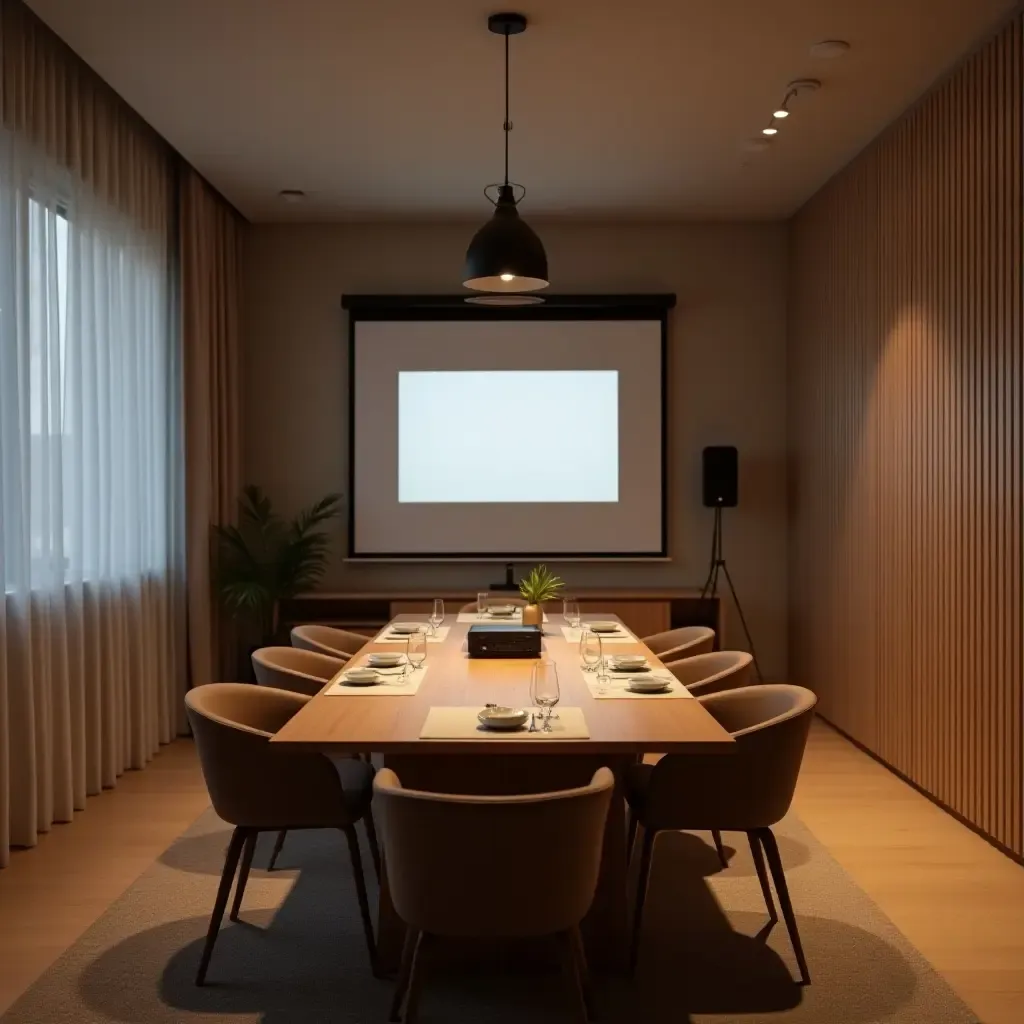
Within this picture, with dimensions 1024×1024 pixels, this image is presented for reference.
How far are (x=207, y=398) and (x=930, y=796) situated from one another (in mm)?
4558

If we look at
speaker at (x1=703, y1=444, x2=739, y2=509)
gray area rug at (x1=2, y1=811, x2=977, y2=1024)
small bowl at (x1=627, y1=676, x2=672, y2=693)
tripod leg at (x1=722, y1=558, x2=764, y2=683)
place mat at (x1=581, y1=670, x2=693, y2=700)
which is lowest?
gray area rug at (x1=2, y1=811, x2=977, y2=1024)

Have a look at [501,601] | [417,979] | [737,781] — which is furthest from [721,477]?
[417,979]

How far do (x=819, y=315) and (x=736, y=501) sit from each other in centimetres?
130

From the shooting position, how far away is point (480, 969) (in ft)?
11.2

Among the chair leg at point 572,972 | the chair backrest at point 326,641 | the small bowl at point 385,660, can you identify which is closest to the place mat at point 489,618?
the chair backrest at point 326,641

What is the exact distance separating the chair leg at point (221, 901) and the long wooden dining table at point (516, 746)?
44cm

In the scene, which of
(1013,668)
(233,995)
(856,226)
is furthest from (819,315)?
(233,995)

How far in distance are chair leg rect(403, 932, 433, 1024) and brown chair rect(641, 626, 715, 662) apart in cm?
233

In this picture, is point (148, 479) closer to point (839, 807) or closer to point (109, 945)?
point (109, 945)

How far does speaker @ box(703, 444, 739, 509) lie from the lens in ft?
24.6

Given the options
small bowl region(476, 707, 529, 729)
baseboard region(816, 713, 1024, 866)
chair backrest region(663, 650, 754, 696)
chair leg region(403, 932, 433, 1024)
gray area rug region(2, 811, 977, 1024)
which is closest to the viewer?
chair leg region(403, 932, 433, 1024)

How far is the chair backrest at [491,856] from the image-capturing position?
8.34ft

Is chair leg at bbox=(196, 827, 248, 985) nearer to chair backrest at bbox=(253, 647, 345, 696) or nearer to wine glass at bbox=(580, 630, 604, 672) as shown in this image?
chair backrest at bbox=(253, 647, 345, 696)

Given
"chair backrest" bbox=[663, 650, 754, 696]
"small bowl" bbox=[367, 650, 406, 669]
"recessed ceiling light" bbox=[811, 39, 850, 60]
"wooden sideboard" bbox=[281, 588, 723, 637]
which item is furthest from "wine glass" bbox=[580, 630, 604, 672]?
"wooden sideboard" bbox=[281, 588, 723, 637]
